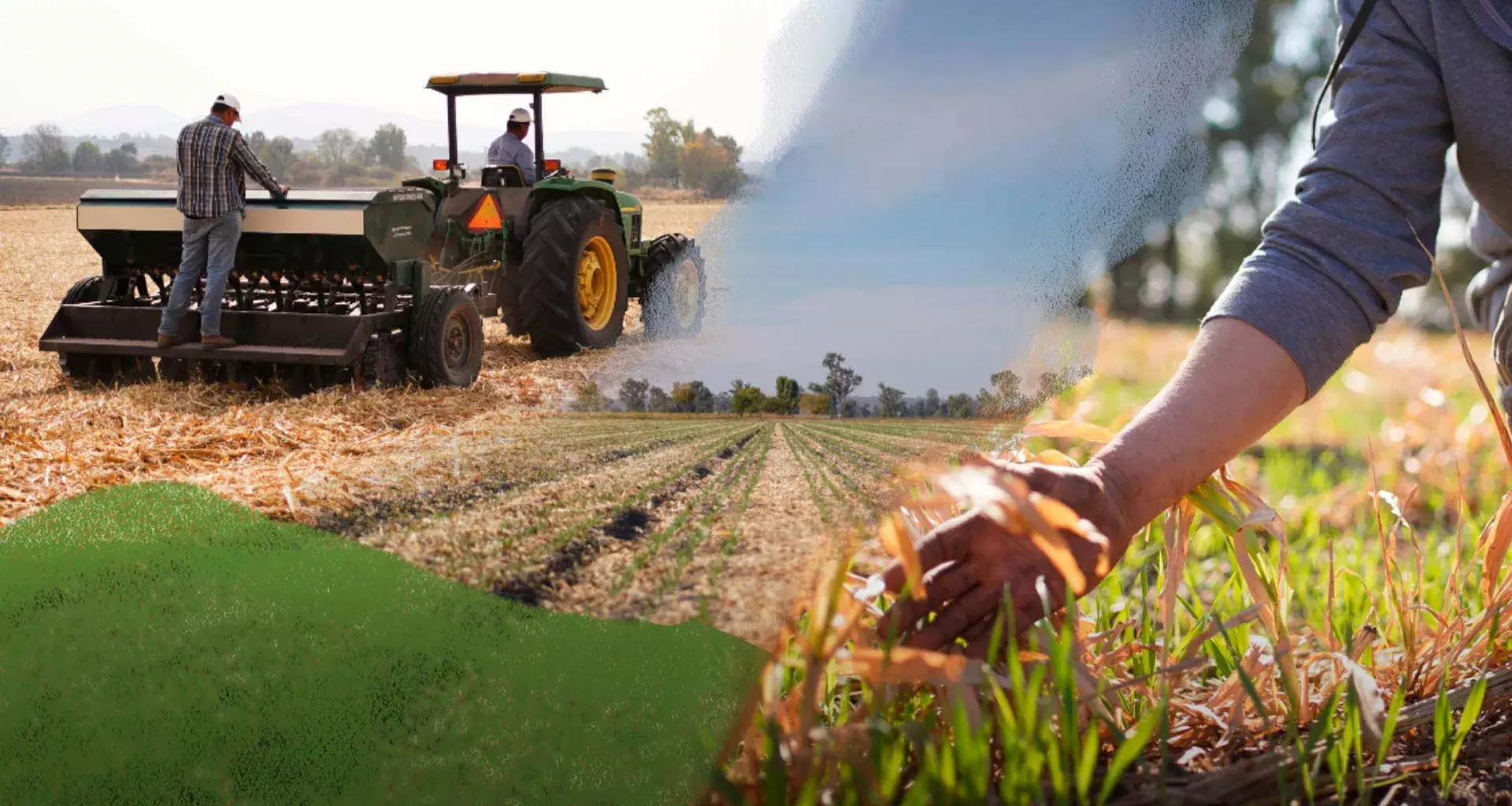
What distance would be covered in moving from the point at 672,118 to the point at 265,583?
30 centimetres

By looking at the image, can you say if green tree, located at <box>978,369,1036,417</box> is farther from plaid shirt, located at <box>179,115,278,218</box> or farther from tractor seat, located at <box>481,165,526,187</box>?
plaid shirt, located at <box>179,115,278,218</box>

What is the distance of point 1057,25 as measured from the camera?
64 centimetres

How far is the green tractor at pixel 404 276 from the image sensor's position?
103cm

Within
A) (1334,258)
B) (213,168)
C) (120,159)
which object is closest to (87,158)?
(120,159)

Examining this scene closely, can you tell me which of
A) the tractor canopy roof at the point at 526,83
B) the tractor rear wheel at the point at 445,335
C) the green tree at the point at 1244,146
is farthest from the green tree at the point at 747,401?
the tractor rear wheel at the point at 445,335

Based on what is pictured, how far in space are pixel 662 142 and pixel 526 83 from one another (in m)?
0.15

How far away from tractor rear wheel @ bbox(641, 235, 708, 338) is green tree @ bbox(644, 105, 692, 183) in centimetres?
4

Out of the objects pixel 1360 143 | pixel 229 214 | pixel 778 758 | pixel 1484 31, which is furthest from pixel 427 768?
pixel 229 214

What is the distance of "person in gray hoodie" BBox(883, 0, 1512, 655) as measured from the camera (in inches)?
35.1

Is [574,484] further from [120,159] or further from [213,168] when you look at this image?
[213,168]

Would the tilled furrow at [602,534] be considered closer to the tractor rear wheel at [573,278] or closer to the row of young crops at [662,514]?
the row of young crops at [662,514]

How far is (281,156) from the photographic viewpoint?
4.30ft

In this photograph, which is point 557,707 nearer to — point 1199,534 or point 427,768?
point 427,768

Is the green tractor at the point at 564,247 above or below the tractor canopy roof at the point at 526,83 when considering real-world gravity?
below
